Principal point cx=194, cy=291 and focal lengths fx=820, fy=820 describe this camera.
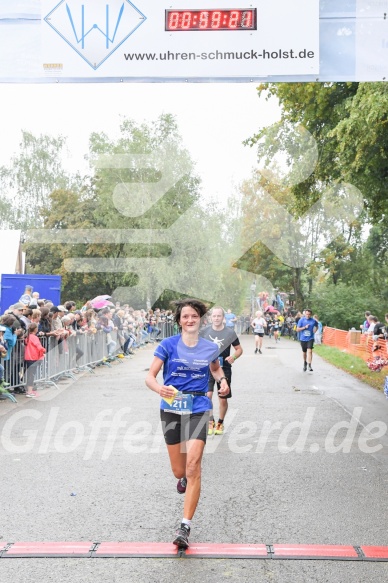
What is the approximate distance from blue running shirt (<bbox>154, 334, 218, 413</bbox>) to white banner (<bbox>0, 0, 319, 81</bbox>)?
3529 millimetres

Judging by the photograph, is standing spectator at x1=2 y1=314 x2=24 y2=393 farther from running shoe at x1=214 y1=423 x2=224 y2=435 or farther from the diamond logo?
the diamond logo

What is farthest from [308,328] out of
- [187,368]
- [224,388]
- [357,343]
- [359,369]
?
[187,368]

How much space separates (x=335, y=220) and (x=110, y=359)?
32.7m

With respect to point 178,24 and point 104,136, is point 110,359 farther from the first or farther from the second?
point 104,136

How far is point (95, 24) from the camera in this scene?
27.8 ft

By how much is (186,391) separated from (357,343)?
2795cm

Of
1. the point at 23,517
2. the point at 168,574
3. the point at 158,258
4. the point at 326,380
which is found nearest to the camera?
the point at 168,574

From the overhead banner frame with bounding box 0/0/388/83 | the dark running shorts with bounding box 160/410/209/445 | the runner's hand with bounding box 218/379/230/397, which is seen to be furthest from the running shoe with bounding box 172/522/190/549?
the overhead banner frame with bounding box 0/0/388/83

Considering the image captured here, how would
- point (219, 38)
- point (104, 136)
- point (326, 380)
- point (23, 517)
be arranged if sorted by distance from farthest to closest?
1. point (104, 136)
2. point (326, 380)
3. point (219, 38)
4. point (23, 517)

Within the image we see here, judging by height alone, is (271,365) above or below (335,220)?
below

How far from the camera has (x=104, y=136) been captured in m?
57.5

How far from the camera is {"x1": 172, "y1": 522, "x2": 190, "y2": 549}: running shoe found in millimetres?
5285

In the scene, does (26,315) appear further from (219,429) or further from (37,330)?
(219,429)

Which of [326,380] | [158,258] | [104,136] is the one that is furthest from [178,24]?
[104,136]
